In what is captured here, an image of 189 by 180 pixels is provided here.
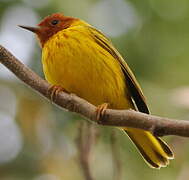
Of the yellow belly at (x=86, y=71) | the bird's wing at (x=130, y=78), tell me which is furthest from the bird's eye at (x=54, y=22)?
the yellow belly at (x=86, y=71)

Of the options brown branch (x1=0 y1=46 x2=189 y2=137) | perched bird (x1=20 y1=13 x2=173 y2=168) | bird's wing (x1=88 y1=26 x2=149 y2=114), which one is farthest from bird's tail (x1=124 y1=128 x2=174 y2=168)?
brown branch (x1=0 y1=46 x2=189 y2=137)

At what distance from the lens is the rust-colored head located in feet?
15.8

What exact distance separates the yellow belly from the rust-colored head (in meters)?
0.42

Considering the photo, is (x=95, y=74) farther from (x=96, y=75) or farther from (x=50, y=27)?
(x=50, y=27)

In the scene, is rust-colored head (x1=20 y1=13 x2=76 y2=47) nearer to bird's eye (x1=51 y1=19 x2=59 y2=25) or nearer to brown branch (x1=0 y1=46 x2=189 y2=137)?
bird's eye (x1=51 y1=19 x2=59 y2=25)

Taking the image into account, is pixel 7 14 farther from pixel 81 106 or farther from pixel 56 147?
pixel 81 106

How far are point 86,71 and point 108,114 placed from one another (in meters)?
1.14

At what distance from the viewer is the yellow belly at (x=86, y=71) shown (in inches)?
164

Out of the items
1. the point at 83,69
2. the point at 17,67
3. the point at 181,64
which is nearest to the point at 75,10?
the point at 181,64

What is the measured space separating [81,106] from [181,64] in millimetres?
3113

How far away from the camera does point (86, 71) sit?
415cm

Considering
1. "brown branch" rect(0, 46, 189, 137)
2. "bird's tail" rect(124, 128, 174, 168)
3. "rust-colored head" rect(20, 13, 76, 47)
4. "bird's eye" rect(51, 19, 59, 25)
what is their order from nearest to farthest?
"brown branch" rect(0, 46, 189, 137), "bird's tail" rect(124, 128, 174, 168), "rust-colored head" rect(20, 13, 76, 47), "bird's eye" rect(51, 19, 59, 25)

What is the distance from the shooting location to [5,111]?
670 centimetres

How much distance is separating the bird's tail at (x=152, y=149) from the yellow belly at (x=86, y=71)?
14.3 inches
